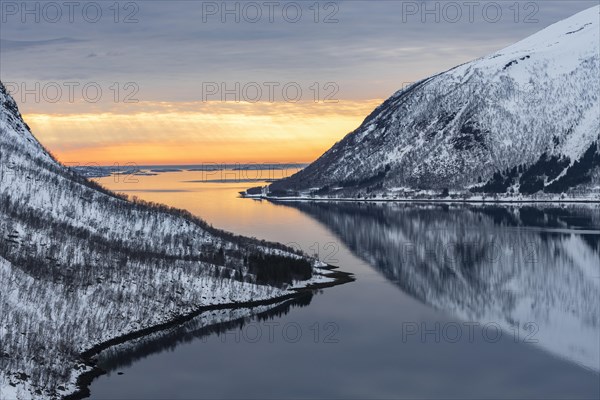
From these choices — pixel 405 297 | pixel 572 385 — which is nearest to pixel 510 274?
pixel 405 297

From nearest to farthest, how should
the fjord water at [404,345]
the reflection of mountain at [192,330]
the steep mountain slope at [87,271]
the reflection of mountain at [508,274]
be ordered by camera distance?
the fjord water at [404,345], the steep mountain slope at [87,271], the reflection of mountain at [192,330], the reflection of mountain at [508,274]

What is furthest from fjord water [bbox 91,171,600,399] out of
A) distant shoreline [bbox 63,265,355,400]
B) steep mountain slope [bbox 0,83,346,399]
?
steep mountain slope [bbox 0,83,346,399]

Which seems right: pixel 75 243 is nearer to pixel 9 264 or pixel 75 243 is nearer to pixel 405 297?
pixel 9 264

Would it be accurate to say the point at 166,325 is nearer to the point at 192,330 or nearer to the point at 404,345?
the point at 192,330

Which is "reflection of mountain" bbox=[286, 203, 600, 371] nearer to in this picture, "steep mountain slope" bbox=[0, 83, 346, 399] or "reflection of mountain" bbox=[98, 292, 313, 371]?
"steep mountain slope" bbox=[0, 83, 346, 399]

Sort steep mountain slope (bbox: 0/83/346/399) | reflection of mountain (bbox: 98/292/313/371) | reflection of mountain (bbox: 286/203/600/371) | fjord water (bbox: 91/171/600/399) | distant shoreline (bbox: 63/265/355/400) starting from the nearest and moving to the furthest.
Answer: distant shoreline (bbox: 63/265/355/400)
fjord water (bbox: 91/171/600/399)
steep mountain slope (bbox: 0/83/346/399)
reflection of mountain (bbox: 98/292/313/371)
reflection of mountain (bbox: 286/203/600/371)

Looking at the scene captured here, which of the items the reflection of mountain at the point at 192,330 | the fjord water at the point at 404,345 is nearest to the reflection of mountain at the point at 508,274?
the fjord water at the point at 404,345

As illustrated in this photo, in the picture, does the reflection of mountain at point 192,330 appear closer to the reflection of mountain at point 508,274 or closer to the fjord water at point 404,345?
the fjord water at point 404,345
